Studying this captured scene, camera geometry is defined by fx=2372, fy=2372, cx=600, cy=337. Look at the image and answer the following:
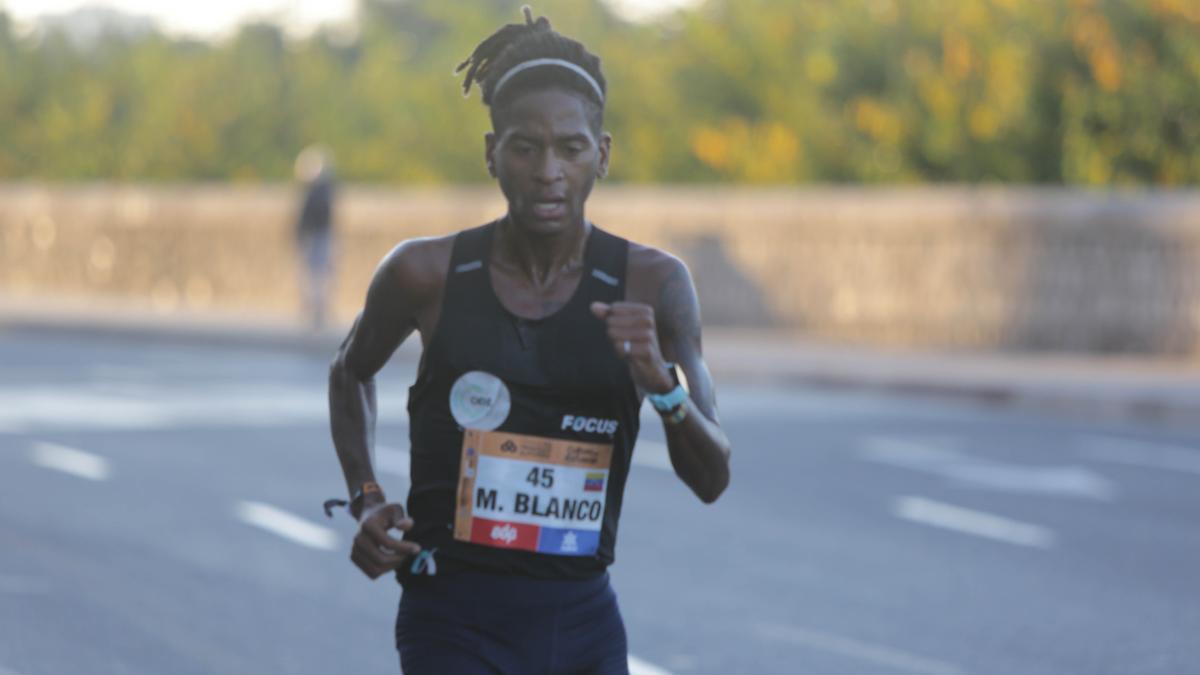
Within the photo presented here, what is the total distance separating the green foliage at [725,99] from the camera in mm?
26438

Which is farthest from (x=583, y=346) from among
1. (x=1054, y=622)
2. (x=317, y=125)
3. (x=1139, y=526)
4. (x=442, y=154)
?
(x=317, y=125)

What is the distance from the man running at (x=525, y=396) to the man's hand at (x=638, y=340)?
0.31 m

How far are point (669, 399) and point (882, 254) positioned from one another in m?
21.4

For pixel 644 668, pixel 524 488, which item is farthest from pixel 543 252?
pixel 644 668

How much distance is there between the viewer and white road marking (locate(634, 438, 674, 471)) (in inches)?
553

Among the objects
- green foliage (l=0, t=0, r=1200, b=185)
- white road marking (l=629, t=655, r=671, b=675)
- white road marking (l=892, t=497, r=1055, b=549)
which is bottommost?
white road marking (l=629, t=655, r=671, b=675)

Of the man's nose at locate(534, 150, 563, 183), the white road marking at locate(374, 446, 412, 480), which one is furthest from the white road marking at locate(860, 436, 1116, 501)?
the man's nose at locate(534, 150, 563, 183)

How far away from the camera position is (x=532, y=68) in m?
4.12

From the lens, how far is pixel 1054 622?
Result: 8.88 meters

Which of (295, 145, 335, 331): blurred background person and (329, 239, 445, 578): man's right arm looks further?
(295, 145, 335, 331): blurred background person

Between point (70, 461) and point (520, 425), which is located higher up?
point (520, 425)

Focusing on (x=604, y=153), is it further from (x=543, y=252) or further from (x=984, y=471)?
(x=984, y=471)

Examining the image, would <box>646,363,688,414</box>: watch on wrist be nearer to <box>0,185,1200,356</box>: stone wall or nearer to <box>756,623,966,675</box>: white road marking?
<box>756,623,966,675</box>: white road marking

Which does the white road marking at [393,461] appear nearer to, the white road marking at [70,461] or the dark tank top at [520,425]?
the white road marking at [70,461]
